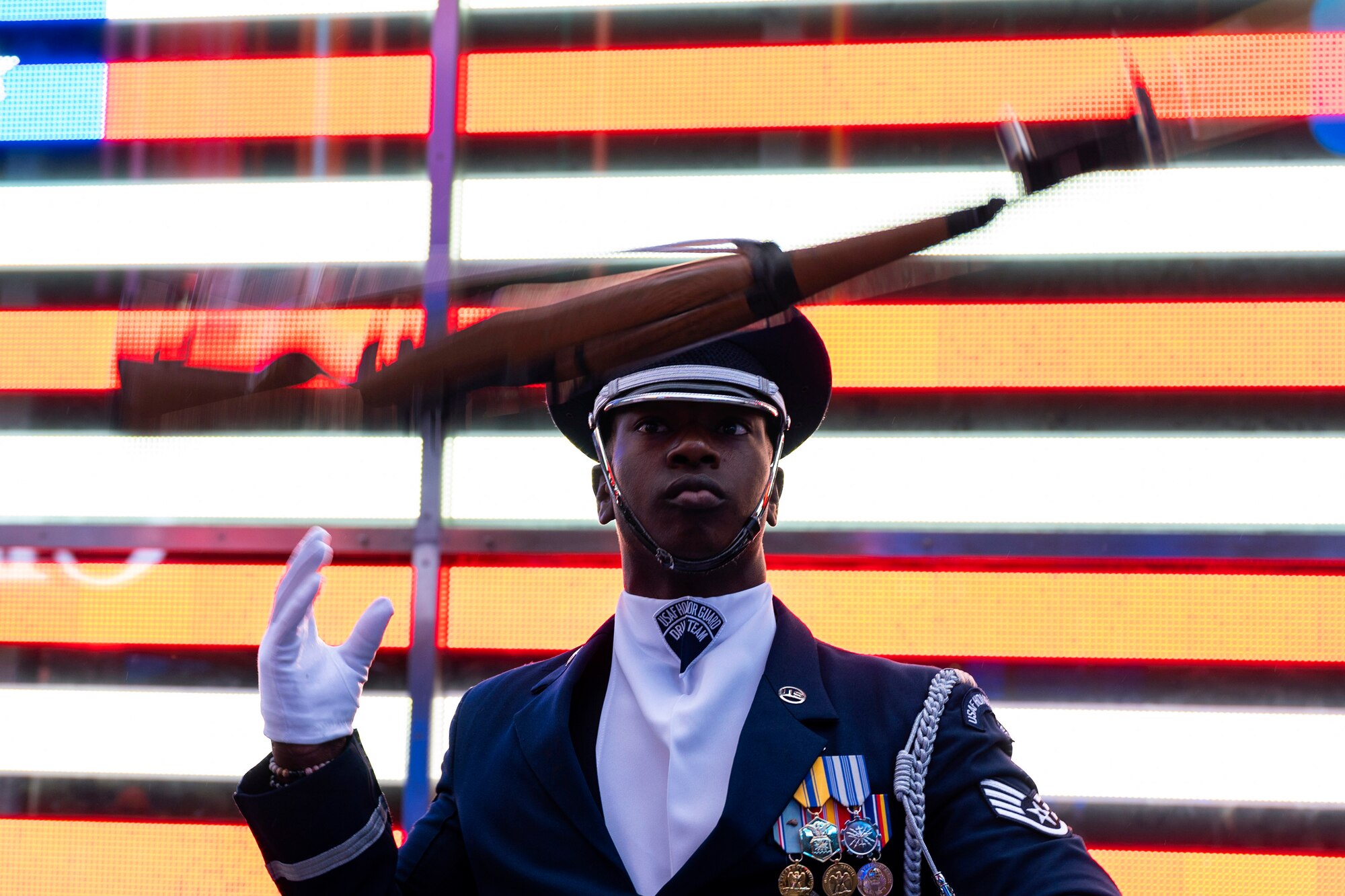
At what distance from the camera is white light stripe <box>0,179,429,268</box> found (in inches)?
104

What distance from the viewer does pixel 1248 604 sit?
2.37 m

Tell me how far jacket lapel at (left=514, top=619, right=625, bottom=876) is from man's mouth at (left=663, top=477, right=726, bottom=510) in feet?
1.01

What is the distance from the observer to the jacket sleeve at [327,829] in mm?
1339

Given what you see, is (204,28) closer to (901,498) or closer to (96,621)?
(96,621)

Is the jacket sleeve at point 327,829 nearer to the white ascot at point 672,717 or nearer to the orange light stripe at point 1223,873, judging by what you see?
the white ascot at point 672,717

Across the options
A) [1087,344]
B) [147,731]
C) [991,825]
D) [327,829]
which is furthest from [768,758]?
[147,731]

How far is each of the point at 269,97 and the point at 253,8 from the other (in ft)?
0.90

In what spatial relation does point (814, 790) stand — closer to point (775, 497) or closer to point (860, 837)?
point (860, 837)

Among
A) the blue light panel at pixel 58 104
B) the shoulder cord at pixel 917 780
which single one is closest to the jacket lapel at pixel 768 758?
the shoulder cord at pixel 917 780

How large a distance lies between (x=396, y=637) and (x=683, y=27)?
175 centimetres

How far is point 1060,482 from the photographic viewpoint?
245 centimetres

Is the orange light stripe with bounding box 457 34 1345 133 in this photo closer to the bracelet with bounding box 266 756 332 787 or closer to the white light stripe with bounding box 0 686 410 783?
the white light stripe with bounding box 0 686 410 783

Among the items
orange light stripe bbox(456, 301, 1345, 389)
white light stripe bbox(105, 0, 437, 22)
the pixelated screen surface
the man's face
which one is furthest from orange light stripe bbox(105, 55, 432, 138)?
the man's face

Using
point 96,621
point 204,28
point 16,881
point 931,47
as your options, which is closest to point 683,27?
point 931,47
